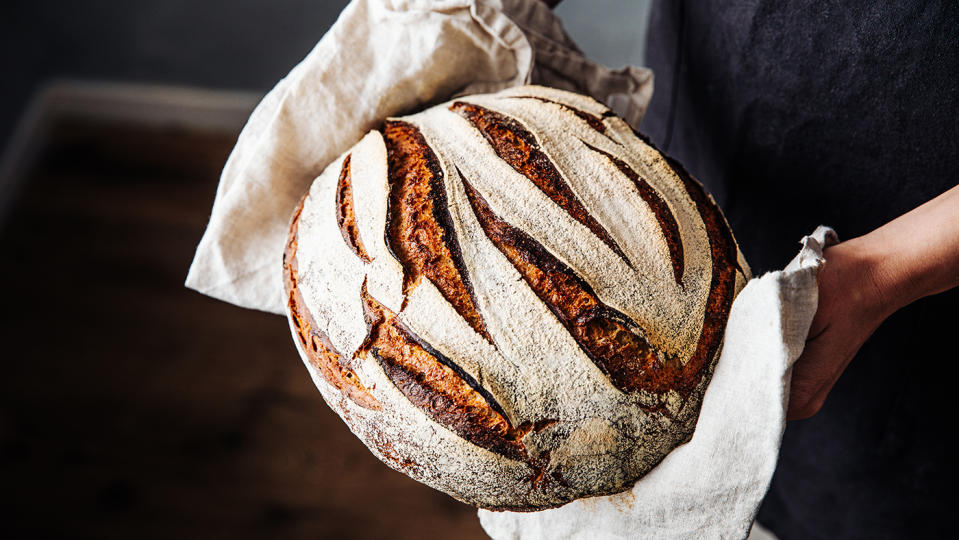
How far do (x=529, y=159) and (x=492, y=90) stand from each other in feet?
0.62

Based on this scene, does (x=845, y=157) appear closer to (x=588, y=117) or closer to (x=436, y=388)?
(x=588, y=117)

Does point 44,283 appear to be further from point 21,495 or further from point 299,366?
point 299,366

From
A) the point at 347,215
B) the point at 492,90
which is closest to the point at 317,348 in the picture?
the point at 347,215

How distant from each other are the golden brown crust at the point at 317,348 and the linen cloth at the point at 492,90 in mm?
95

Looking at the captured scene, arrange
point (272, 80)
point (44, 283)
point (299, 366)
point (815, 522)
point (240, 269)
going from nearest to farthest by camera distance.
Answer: point (240, 269) < point (815, 522) < point (299, 366) < point (44, 283) < point (272, 80)

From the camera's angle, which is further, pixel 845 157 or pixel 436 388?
pixel 845 157

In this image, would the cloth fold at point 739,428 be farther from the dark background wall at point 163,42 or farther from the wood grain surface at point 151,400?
the dark background wall at point 163,42

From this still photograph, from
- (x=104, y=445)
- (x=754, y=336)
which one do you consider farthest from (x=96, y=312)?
(x=754, y=336)

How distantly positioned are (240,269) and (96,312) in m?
1.41

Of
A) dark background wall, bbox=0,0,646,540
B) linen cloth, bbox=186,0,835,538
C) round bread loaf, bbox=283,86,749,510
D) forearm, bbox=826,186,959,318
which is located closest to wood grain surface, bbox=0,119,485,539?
dark background wall, bbox=0,0,646,540

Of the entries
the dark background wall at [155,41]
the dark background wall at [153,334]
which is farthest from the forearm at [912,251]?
the dark background wall at [155,41]

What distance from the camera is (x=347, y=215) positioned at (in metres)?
0.66

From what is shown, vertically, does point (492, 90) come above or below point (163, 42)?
above

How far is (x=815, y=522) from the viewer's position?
48.5 inches
